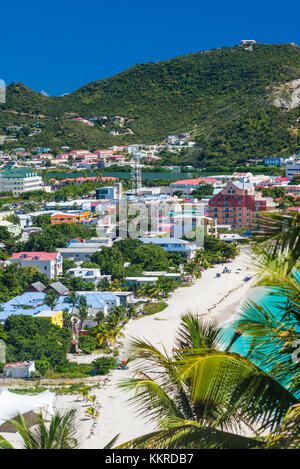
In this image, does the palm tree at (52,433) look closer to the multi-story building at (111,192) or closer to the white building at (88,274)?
the white building at (88,274)

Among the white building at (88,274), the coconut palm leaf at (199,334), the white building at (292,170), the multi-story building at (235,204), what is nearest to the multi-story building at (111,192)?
the multi-story building at (235,204)

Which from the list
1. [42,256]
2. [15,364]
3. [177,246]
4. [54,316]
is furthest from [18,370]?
[177,246]

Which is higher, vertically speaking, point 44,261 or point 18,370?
point 44,261

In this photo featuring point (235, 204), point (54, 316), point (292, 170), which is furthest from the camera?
point (292, 170)

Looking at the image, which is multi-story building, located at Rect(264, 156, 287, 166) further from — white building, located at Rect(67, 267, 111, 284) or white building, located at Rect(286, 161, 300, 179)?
white building, located at Rect(67, 267, 111, 284)

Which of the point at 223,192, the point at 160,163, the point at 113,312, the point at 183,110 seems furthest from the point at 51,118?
the point at 113,312

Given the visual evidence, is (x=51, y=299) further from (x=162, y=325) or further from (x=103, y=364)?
(x=103, y=364)
